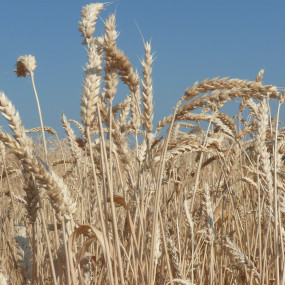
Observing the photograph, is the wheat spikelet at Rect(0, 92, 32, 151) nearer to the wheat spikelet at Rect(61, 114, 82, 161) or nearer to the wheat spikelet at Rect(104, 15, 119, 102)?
the wheat spikelet at Rect(104, 15, 119, 102)

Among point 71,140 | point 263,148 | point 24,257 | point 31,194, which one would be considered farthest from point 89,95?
point 71,140

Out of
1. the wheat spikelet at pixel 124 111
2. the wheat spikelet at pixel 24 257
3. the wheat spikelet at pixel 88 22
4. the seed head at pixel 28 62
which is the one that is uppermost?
the wheat spikelet at pixel 124 111

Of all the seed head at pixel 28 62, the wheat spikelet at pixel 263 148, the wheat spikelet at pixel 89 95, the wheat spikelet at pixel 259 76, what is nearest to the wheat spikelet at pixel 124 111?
the wheat spikelet at pixel 263 148

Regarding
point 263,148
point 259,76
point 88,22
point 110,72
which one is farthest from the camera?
point 259,76

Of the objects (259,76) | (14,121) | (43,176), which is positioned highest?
(259,76)

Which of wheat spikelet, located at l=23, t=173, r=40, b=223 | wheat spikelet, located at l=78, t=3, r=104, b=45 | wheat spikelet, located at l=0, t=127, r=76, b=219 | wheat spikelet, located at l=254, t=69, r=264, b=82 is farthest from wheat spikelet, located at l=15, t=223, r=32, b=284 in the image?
wheat spikelet, located at l=254, t=69, r=264, b=82

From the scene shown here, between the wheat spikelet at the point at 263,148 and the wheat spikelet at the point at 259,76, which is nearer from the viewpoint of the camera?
the wheat spikelet at the point at 263,148

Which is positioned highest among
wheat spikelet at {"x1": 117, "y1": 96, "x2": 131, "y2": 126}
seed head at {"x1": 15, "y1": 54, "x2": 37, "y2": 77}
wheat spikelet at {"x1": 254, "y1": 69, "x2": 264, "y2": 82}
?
wheat spikelet at {"x1": 254, "y1": 69, "x2": 264, "y2": 82}

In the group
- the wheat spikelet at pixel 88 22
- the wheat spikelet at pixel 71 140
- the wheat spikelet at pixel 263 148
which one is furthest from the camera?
the wheat spikelet at pixel 71 140

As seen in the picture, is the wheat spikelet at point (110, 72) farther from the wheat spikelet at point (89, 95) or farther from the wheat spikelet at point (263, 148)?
the wheat spikelet at point (263, 148)

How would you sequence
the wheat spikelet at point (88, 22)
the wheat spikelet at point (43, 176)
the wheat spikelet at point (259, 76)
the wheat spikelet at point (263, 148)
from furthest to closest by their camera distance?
the wheat spikelet at point (259, 76) → the wheat spikelet at point (263, 148) → the wheat spikelet at point (88, 22) → the wheat spikelet at point (43, 176)

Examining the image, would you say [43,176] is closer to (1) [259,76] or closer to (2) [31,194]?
(2) [31,194]

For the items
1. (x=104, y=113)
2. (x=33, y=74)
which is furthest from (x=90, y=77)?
(x=104, y=113)

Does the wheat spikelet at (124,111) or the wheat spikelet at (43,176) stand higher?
the wheat spikelet at (124,111)
